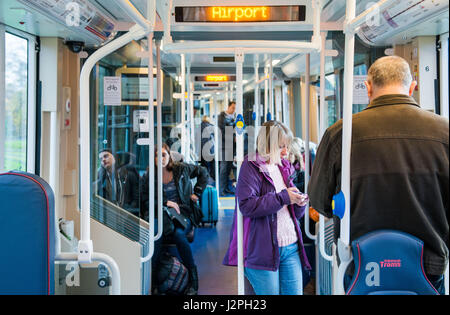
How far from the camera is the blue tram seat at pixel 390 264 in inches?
51.0

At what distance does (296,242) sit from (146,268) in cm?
158

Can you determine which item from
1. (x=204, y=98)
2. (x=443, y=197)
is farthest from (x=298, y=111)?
(x=443, y=197)

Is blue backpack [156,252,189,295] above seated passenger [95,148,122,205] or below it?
below

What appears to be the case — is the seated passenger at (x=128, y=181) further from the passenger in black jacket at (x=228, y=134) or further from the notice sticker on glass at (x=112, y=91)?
the passenger in black jacket at (x=228, y=134)

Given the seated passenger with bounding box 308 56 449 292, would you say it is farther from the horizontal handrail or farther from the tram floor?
the tram floor

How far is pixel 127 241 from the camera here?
3434mm

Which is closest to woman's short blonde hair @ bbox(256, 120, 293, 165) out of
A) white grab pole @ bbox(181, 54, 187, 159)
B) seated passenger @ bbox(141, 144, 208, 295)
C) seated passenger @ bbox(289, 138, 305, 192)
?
seated passenger @ bbox(289, 138, 305, 192)

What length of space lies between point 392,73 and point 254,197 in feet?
3.65

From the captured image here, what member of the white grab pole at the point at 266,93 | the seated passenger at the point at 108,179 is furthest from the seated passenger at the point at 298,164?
the seated passenger at the point at 108,179

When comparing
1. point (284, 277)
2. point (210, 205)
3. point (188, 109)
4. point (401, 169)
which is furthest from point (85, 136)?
point (210, 205)

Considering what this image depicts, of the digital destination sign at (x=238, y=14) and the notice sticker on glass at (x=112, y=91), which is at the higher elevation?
the digital destination sign at (x=238, y=14)

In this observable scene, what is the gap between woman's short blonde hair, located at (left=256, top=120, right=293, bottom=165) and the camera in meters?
2.50

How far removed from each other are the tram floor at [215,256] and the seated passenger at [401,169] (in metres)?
2.47
